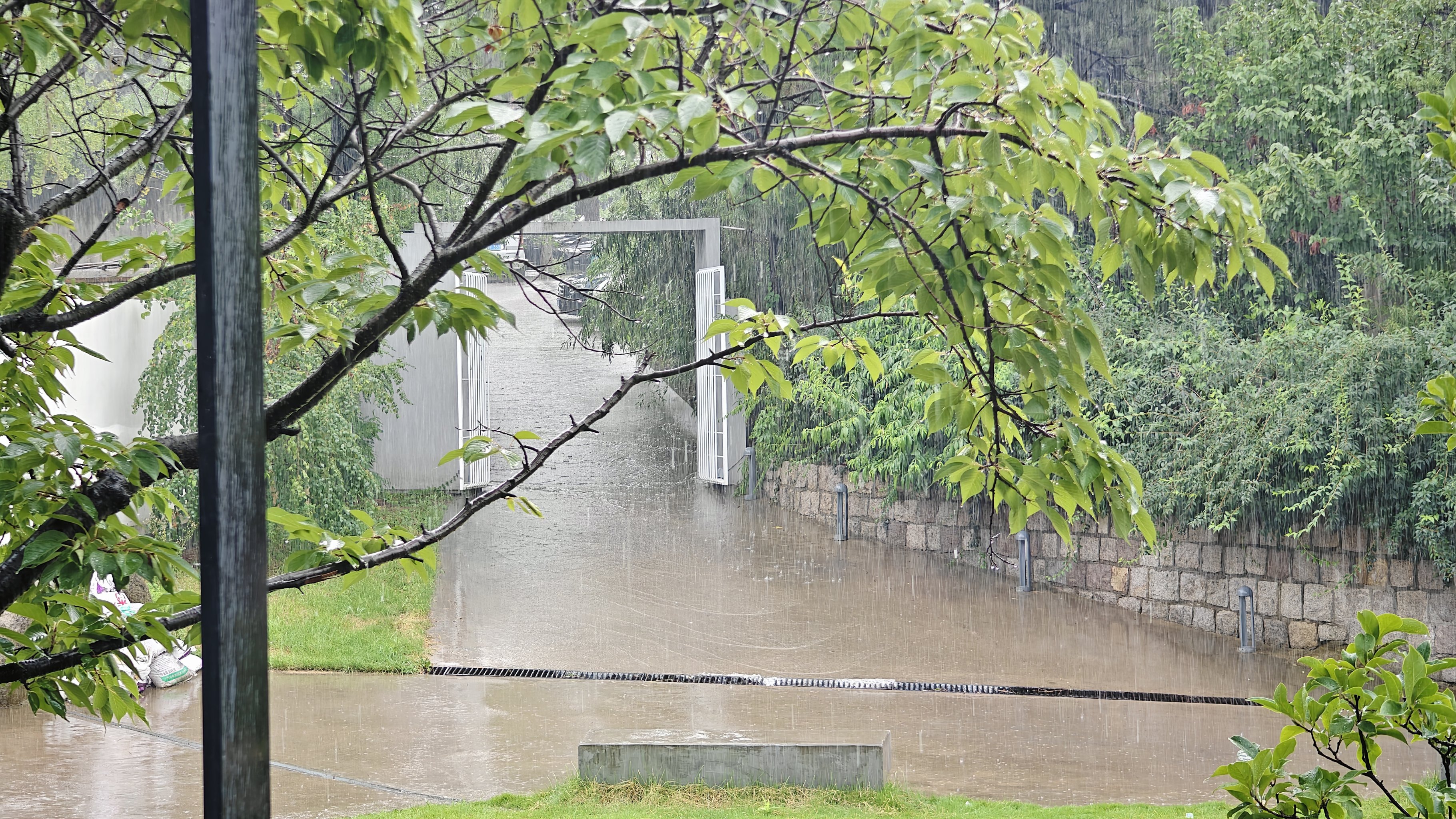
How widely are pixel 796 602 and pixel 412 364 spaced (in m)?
6.54

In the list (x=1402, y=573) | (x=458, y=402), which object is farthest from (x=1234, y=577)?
(x=458, y=402)

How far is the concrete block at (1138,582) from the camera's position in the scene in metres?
9.11

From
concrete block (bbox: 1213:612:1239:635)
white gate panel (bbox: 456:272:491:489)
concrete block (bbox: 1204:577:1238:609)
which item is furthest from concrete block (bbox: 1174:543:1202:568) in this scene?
white gate panel (bbox: 456:272:491:489)

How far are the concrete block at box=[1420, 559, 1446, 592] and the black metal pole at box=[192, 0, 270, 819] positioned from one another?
7.95 meters

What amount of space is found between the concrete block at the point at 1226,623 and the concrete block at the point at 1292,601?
1.05 feet

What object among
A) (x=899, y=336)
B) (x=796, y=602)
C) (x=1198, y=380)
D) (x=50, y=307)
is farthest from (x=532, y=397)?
(x=50, y=307)

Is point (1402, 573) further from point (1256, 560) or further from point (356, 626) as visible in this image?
point (356, 626)

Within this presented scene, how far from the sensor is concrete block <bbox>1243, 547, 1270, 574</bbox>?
8352 mm

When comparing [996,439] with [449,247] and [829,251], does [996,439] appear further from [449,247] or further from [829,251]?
[829,251]

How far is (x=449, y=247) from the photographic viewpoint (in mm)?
2070

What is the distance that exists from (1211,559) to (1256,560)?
329mm

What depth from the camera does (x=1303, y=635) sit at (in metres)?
Answer: 8.06

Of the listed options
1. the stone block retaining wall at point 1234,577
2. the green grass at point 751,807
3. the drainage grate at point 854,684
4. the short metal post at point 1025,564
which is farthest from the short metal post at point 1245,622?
the green grass at point 751,807

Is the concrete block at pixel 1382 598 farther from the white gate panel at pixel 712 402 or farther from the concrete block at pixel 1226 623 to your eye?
the white gate panel at pixel 712 402
